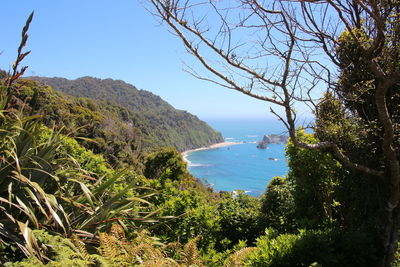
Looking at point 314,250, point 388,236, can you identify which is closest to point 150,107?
point 388,236

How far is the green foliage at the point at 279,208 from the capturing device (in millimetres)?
4781

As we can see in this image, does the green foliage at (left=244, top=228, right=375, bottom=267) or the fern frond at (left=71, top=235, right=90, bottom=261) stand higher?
the fern frond at (left=71, top=235, right=90, bottom=261)

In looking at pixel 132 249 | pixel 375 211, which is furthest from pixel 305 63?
pixel 132 249

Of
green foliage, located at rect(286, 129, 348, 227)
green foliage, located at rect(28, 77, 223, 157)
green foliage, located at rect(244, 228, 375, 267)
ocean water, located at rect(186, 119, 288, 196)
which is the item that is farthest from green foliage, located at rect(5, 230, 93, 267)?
green foliage, located at rect(28, 77, 223, 157)

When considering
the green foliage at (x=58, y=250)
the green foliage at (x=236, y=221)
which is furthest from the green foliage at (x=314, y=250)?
the green foliage at (x=58, y=250)

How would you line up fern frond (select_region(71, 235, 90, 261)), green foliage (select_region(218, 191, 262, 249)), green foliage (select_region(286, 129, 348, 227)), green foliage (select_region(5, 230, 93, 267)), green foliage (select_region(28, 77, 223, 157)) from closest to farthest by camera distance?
1. green foliage (select_region(5, 230, 93, 267))
2. fern frond (select_region(71, 235, 90, 261))
3. green foliage (select_region(218, 191, 262, 249))
4. green foliage (select_region(286, 129, 348, 227))
5. green foliage (select_region(28, 77, 223, 157))

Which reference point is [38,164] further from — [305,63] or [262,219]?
[262,219]

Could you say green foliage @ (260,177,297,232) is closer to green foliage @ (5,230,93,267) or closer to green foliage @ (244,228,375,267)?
green foliage @ (244,228,375,267)

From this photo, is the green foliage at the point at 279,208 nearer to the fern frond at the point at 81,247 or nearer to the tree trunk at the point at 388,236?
the tree trunk at the point at 388,236

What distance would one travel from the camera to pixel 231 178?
230ft

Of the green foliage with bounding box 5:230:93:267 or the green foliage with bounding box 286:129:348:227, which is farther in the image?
the green foliage with bounding box 286:129:348:227

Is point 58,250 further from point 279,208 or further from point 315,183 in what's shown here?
point 279,208

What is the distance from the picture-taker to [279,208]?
5.20m

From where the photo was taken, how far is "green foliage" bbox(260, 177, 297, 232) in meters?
4.78
